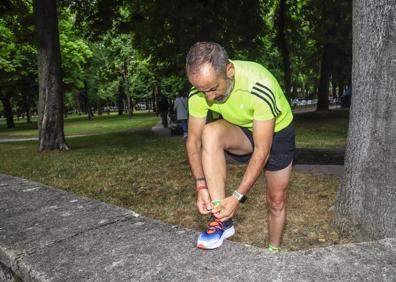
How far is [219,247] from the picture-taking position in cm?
256

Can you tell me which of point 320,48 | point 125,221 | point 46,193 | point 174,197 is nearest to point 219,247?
point 125,221

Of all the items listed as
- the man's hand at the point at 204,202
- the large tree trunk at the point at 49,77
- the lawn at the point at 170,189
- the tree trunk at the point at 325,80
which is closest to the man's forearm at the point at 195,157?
the man's hand at the point at 204,202

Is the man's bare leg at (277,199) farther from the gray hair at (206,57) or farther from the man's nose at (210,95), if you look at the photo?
the gray hair at (206,57)

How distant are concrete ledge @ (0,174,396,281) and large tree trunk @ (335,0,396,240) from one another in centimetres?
112

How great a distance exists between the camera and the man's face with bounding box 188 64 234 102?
2.54 m

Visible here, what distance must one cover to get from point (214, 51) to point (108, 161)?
742 cm

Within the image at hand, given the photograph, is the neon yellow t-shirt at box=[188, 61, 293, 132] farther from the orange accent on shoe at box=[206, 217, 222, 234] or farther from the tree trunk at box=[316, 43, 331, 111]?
the tree trunk at box=[316, 43, 331, 111]

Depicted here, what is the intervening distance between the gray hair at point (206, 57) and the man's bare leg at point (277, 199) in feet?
3.77

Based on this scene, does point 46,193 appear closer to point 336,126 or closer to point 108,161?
point 108,161

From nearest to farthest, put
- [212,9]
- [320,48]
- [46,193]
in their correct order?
[46,193] < [212,9] < [320,48]

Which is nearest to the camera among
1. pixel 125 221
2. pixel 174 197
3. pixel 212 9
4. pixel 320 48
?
pixel 125 221

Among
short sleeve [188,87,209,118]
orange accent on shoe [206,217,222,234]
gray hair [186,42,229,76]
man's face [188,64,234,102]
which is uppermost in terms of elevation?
gray hair [186,42,229,76]

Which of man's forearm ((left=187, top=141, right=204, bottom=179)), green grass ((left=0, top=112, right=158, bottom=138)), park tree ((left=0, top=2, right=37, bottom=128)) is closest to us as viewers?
man's forearm ((left=187, top=141, right=204, bottom=179))

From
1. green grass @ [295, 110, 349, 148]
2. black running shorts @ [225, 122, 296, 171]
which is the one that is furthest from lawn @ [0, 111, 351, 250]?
green grass @ [295, 110, 349, 148]
